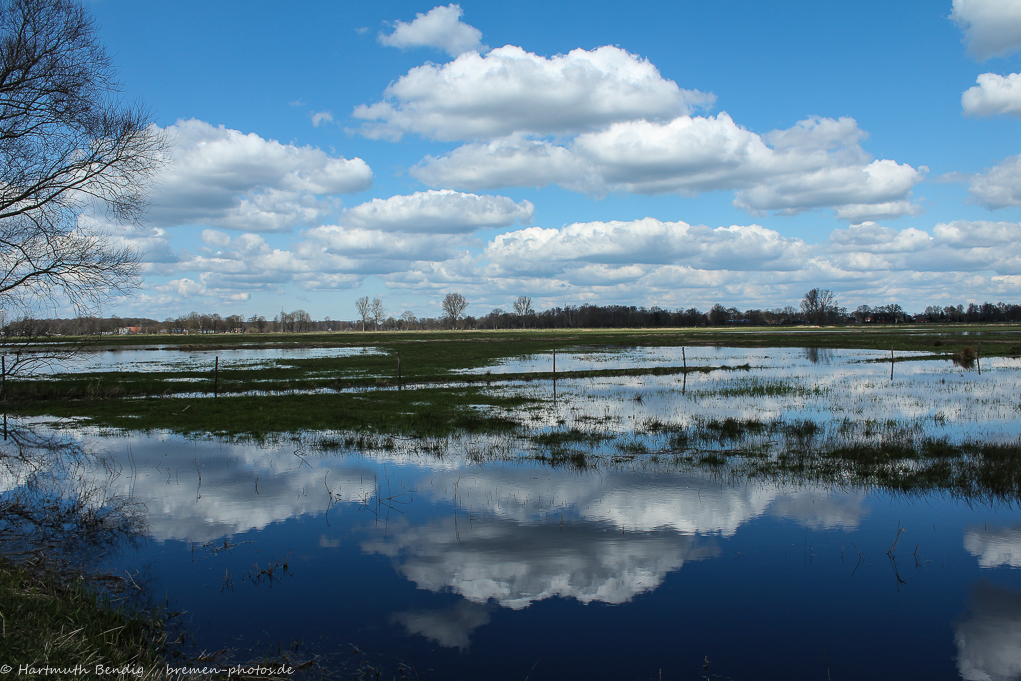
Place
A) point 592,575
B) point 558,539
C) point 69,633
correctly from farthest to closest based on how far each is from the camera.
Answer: point 558,539, point 592,575, point 69,633

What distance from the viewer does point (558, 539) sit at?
10.1 metres

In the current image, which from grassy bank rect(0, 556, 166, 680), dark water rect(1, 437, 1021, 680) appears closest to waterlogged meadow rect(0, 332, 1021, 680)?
dark water rect(1, 437, 1021, 680)

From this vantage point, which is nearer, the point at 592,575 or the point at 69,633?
the point at 69,633

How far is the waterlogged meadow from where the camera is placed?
703 cm

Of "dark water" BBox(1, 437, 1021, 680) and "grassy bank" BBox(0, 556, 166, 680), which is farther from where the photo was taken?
"dark water" BBox(1, 437, 1021, 680)

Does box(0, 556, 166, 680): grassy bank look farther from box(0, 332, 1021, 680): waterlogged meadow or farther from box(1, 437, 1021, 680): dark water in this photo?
box(1, 437, 1021, 680): dark water

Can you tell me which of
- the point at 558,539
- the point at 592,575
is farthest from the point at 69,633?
the point at 558,539

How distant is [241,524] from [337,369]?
37.4m

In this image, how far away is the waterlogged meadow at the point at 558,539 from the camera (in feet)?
23.1

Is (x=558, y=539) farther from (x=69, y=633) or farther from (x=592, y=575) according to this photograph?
(x=69, y=633)

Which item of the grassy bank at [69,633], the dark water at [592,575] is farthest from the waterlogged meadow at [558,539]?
the grassy bank at [69,633]

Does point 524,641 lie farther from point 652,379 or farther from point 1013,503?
point 652,379

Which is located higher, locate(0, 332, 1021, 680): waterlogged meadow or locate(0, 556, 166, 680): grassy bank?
locate(0, 556, 166, 680): grassy bank

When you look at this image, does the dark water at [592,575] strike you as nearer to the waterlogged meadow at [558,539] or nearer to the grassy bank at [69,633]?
the waterlogged meadow at [558,539]
